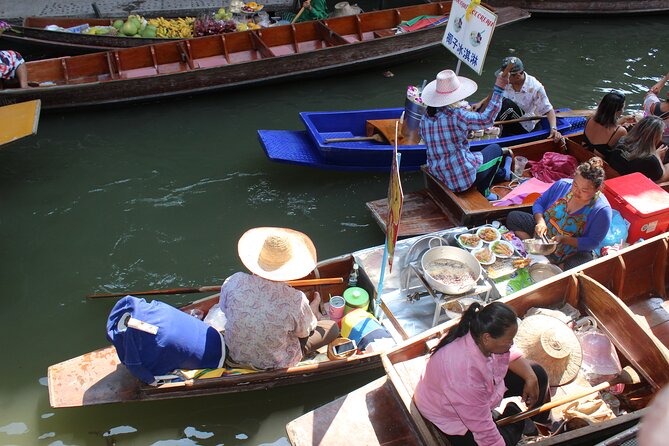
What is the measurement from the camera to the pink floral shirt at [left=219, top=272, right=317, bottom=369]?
3871 millimetres

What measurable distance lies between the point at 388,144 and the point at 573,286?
3341 mm

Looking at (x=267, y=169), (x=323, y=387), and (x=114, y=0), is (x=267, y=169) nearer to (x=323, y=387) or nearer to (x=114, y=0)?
(x=323, y=387)

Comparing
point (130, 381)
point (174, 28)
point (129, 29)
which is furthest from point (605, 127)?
point (129, 29)

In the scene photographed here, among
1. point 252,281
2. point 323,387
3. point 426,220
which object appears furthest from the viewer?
point 426,220

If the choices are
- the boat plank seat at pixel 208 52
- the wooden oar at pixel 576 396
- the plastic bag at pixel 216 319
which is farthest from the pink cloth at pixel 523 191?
the boat plank seat at pixel 208 52

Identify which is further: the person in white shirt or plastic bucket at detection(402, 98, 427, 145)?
plastic bucket at detection(402, 98, 427, 145)

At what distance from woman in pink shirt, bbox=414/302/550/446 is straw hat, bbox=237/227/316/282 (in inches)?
48.4

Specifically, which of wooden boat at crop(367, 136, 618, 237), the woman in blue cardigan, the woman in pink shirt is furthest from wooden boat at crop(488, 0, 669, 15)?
the woman in pink shirt

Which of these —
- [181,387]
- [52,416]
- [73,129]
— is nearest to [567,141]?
[181,387]

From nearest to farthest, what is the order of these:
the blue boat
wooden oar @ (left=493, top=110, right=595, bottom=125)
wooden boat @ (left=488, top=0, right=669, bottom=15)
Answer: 1. the blue boat
2. wooden oar @ (left=493, top=110, right=595, bottom=125)
3. wooden boat @ (left=488, top=0, right=669, bottom=15)

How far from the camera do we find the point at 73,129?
8266 mm

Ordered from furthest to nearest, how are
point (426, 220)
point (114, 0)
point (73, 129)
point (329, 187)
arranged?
point (114, 0) → point (73, 129) → point (329, 187) → point (426, 220)

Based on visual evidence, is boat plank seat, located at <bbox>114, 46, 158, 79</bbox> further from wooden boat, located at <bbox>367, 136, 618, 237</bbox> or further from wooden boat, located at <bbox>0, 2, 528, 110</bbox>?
wooden boat, located at <bbox>367, 136, 618, 237</bbox>

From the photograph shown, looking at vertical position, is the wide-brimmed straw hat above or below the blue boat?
above
